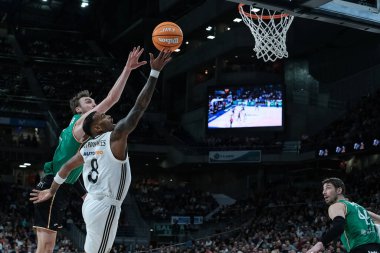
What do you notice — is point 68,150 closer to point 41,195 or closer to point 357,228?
point 41,195

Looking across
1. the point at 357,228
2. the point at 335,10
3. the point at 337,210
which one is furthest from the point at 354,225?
the point at 335,10

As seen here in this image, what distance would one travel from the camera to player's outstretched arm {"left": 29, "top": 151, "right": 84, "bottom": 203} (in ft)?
22.4

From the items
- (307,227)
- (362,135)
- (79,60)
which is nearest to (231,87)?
(362,135)

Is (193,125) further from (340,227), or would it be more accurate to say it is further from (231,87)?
(340,227)

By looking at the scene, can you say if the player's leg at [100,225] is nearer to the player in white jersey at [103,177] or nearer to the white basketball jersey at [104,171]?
the player in white jersey at [103,177]

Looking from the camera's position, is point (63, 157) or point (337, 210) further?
point (63, 157)

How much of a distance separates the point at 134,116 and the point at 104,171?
0.70m

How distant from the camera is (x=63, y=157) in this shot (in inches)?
293

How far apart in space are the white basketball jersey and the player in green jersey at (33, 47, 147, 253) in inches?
39.3

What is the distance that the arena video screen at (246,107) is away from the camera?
31203mm

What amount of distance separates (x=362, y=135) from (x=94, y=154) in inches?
873

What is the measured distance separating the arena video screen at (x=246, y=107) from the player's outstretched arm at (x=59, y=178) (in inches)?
962

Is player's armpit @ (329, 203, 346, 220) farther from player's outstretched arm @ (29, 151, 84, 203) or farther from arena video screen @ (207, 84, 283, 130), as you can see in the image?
arena video screen @ (207, 84, 283, 130)

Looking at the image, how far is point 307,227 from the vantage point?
23219mm
